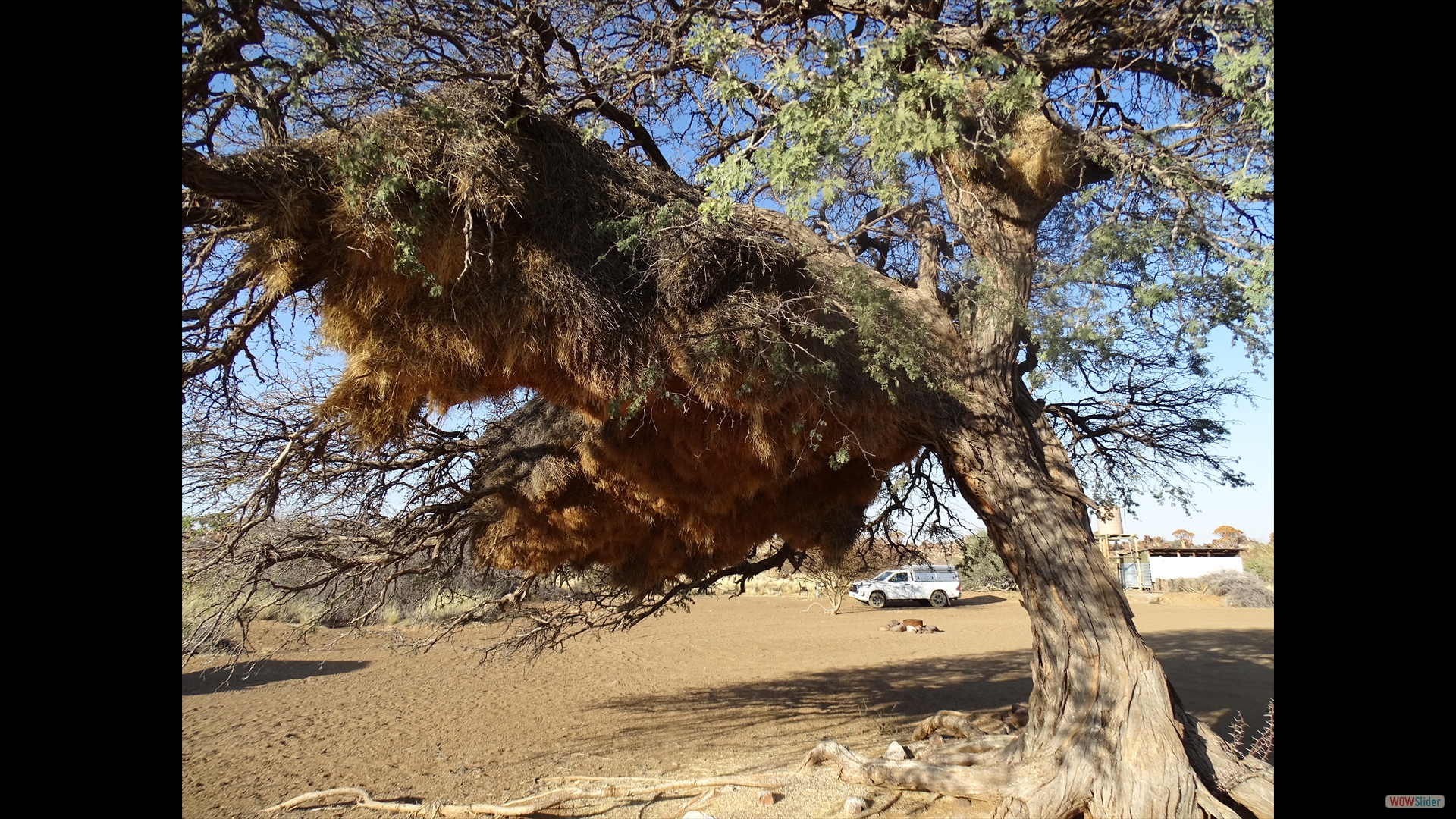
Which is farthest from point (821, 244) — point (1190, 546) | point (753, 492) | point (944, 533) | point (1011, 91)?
point (1190, 546)

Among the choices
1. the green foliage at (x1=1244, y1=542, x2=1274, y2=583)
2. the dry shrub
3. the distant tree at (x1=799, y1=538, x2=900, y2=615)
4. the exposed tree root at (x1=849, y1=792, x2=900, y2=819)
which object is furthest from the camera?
the green foliage at (x1=1244, y1=542, x2=1274, y2=583)

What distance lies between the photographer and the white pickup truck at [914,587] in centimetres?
3266

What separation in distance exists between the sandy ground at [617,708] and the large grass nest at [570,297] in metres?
3.26

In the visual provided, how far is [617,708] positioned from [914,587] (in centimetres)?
2353

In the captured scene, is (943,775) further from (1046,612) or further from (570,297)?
(570,297)

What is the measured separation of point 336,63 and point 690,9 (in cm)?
271

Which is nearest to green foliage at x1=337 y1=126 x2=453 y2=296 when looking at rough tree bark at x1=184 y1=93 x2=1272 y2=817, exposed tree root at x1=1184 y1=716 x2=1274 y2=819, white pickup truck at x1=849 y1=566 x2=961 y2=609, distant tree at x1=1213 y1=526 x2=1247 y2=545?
rough tree bark at x1=184 y1=93 x2=1272 y2=817

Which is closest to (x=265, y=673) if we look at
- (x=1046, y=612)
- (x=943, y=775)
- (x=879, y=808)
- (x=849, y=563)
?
(x=849, y=563)

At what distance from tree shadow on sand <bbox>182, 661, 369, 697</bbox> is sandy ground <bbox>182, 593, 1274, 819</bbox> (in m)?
0.09

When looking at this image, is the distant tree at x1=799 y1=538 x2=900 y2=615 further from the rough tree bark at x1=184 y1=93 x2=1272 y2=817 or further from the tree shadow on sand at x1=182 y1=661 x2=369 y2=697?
the tree shadow on sand at x1=182 y1=661 x2=369 y2=697

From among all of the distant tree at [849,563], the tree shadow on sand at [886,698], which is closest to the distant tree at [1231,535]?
the tree shadow on sand at [886,698]

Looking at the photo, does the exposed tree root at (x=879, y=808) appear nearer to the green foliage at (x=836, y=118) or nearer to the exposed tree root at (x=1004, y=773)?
the exposed tree root at (x=1004, y=773)

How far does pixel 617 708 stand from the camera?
12.4 meters

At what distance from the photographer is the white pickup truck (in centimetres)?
3266
